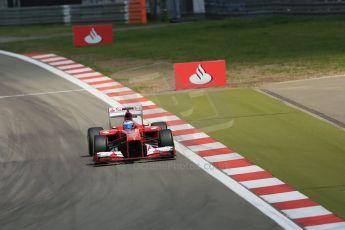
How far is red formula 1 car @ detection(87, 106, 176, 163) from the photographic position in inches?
768

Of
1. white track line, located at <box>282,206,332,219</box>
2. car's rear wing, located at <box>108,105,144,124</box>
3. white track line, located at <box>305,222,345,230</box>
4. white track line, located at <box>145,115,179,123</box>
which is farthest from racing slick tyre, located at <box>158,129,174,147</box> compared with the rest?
white track line, located at <box>305,222,345,230</box>

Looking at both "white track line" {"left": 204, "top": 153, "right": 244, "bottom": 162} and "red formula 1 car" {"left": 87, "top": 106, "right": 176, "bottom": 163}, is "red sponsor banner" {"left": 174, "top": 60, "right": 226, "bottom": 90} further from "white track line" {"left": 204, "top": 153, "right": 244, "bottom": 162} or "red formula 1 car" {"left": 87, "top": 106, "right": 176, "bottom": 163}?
"red formula 1 car" {"left": 87, "top": 106, "right": 176, "bottom": 163}

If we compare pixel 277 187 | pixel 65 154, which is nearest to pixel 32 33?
pixel 65 154

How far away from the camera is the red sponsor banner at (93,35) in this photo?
41.7 metres

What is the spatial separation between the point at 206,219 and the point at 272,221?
3.75ft

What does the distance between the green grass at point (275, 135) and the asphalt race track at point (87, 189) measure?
174cm

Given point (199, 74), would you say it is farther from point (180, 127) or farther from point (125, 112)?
point (125, 112)

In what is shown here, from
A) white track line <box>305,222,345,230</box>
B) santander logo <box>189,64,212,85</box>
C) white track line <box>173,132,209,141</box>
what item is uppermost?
santander logo <box>189,64,212,85</box>

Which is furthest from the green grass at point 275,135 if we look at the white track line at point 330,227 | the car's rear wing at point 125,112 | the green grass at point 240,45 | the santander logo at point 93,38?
the santander logo at point 93,38

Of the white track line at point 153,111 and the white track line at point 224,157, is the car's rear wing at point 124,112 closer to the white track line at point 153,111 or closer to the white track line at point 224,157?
the white track line at point 224,157

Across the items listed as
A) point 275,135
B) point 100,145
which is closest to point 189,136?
point 275,135

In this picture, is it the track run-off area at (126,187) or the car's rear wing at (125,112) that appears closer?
the track run-off area at (126,187)

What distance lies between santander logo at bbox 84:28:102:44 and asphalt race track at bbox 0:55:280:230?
1689 centimetres

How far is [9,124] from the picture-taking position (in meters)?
24.7
